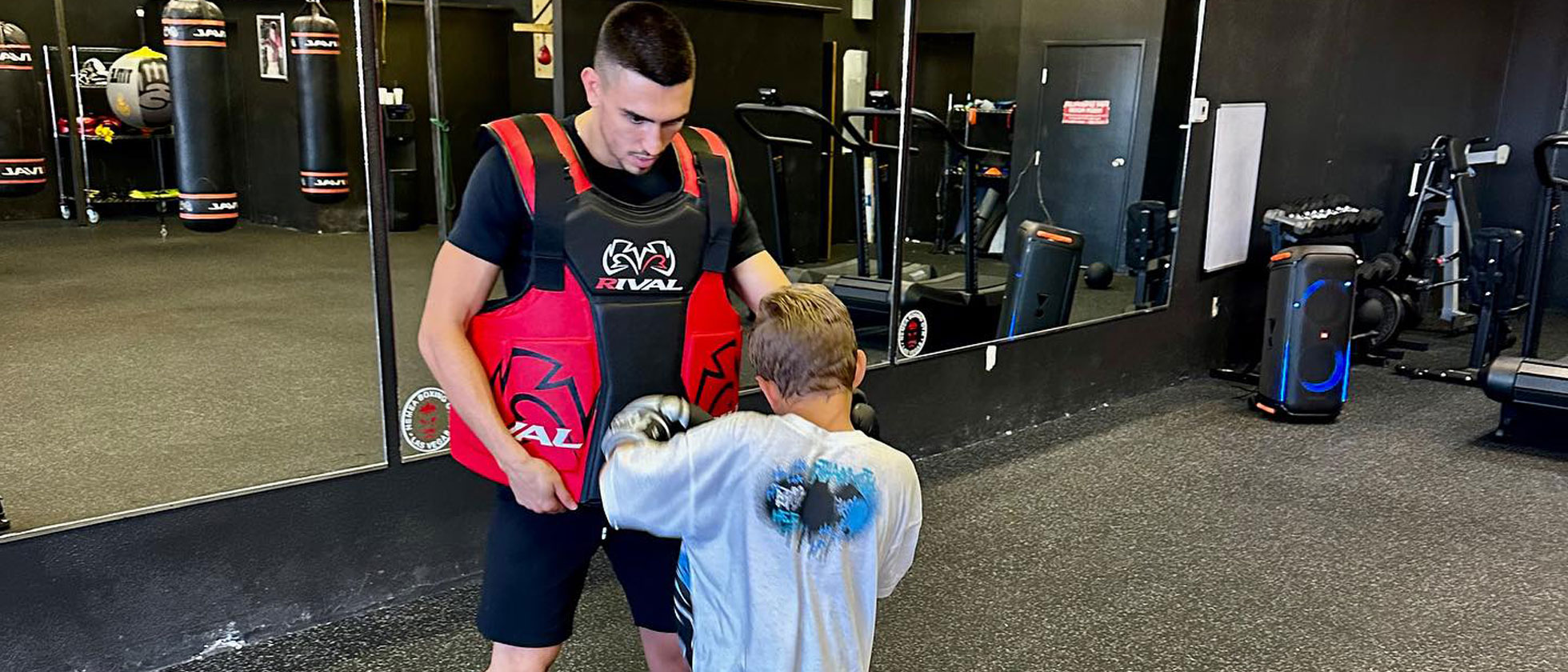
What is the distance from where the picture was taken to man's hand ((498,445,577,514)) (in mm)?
1562

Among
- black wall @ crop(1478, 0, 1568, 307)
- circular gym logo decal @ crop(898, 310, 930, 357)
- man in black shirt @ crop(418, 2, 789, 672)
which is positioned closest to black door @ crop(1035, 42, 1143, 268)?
circular gym logo decal @ crop(898, 310, 930, 357)

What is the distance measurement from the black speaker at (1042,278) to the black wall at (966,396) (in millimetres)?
114

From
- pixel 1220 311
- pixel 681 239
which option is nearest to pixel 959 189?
pixel 1220 311

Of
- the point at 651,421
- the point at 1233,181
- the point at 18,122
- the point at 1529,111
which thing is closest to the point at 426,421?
the point at 18,122

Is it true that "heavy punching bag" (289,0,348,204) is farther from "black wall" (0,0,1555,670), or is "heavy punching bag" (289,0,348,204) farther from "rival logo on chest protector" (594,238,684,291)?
"rival logo on chest protector" (594,238,684,291)

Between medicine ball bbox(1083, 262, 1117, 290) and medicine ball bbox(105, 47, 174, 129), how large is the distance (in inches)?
148

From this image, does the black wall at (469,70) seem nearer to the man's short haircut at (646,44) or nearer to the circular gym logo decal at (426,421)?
the circular gym logo decal at (426,421)

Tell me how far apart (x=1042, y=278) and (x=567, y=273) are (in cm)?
353

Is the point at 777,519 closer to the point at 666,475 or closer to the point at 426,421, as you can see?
the point at 666,475

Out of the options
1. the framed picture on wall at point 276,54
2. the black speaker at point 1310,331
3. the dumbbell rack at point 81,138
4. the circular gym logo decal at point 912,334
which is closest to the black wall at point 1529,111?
the black speaker at point 1310,331

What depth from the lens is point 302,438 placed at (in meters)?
3.84

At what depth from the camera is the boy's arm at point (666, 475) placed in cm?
141

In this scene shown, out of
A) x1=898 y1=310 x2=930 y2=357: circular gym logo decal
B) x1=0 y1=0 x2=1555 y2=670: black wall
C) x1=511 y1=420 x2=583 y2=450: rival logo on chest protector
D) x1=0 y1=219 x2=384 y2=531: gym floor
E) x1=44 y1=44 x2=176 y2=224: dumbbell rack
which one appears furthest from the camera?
x1=44 y1=44 x2=176 y2=224: dumbbell rack

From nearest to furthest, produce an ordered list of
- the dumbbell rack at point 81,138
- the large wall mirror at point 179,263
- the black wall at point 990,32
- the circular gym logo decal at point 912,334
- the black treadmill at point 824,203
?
the large wall mirror at point 179,263 < the circular gym logo decal at point 912,334 < the black treadmill at point 824,203 < the dumbbell rack at point 81,138 < the black wall at point 990,32
